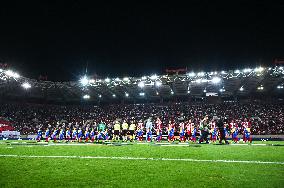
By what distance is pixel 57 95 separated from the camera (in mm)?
51688

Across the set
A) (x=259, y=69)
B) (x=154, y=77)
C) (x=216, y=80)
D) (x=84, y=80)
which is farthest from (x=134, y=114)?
(x=259, y=69)

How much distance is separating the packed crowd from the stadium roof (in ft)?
6.52

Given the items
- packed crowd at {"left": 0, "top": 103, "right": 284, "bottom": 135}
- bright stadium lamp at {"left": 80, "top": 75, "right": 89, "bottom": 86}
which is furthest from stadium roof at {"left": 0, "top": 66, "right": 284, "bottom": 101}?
packed crowd at {"left": 0, "top": 103, "right": 284, "bottom": 135}

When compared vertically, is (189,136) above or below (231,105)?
below

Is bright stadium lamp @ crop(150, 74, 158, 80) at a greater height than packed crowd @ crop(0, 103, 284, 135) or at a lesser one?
greater

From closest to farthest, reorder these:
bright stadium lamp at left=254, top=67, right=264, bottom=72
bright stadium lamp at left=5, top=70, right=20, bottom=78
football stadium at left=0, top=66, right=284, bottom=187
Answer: football stadium at left=0, top=66, right=284, bottom=187, bright stadium lamp at left=254, top=67, right=264, bottom=72, bright stadium lamp at left=5, top=70, right=20, bottom=78

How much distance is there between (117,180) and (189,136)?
19002 millimetres

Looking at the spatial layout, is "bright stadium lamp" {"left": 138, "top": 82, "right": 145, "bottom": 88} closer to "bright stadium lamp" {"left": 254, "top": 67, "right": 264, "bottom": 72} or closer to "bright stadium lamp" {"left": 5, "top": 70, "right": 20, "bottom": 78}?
"bright stadium lamp" {"left": 254, "top": 67, "right": 264, "bottom": 72}

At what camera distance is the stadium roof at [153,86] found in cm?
3531

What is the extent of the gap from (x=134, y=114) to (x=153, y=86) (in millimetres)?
7447

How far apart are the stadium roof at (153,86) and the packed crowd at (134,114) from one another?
199 centimetres

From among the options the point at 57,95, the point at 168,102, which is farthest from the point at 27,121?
the point at 168,102

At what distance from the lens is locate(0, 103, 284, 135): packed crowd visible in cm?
3950

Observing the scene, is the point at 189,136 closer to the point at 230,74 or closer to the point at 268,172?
the point at 230,74
